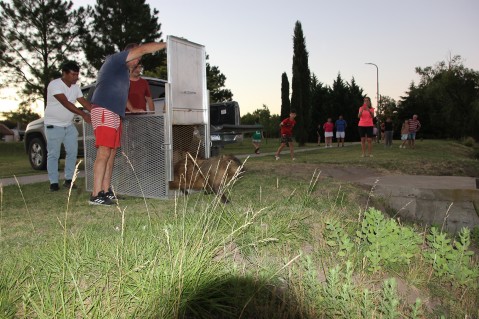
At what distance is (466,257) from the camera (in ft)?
11.2

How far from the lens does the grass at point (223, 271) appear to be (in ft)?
7.34

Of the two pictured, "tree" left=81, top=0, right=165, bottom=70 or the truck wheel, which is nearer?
the truck wheel

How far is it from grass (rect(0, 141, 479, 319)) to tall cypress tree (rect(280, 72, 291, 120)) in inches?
1523

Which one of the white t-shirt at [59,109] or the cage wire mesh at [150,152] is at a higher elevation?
the white t-shirt at [59,109]

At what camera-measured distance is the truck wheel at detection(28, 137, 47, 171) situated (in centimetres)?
1117

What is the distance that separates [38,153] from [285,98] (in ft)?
111

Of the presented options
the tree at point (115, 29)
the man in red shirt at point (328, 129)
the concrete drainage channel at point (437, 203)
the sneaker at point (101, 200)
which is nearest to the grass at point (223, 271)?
the sneaker at point (101, 200)

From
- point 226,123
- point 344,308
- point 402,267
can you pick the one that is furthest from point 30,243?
point 226,123

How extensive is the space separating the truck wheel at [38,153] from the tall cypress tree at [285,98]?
1277 inches

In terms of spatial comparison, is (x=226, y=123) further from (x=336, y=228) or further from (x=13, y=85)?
(x=13, y=85)

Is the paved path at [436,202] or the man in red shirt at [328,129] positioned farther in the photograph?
the man in red shirt at [328,129]

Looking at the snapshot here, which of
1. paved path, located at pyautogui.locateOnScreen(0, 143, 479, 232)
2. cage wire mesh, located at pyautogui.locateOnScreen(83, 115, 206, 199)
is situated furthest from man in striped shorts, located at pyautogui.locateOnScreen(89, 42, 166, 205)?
paved path, located at pyautogui.locateOnScreen(0, 143, 479, 232)

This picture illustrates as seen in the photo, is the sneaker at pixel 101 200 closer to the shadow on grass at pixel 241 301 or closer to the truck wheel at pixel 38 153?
the shadow on grass at pixel 241 301

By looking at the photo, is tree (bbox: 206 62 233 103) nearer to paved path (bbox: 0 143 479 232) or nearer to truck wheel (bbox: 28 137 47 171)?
truck wheel (bbox: 28 137 47 171)
